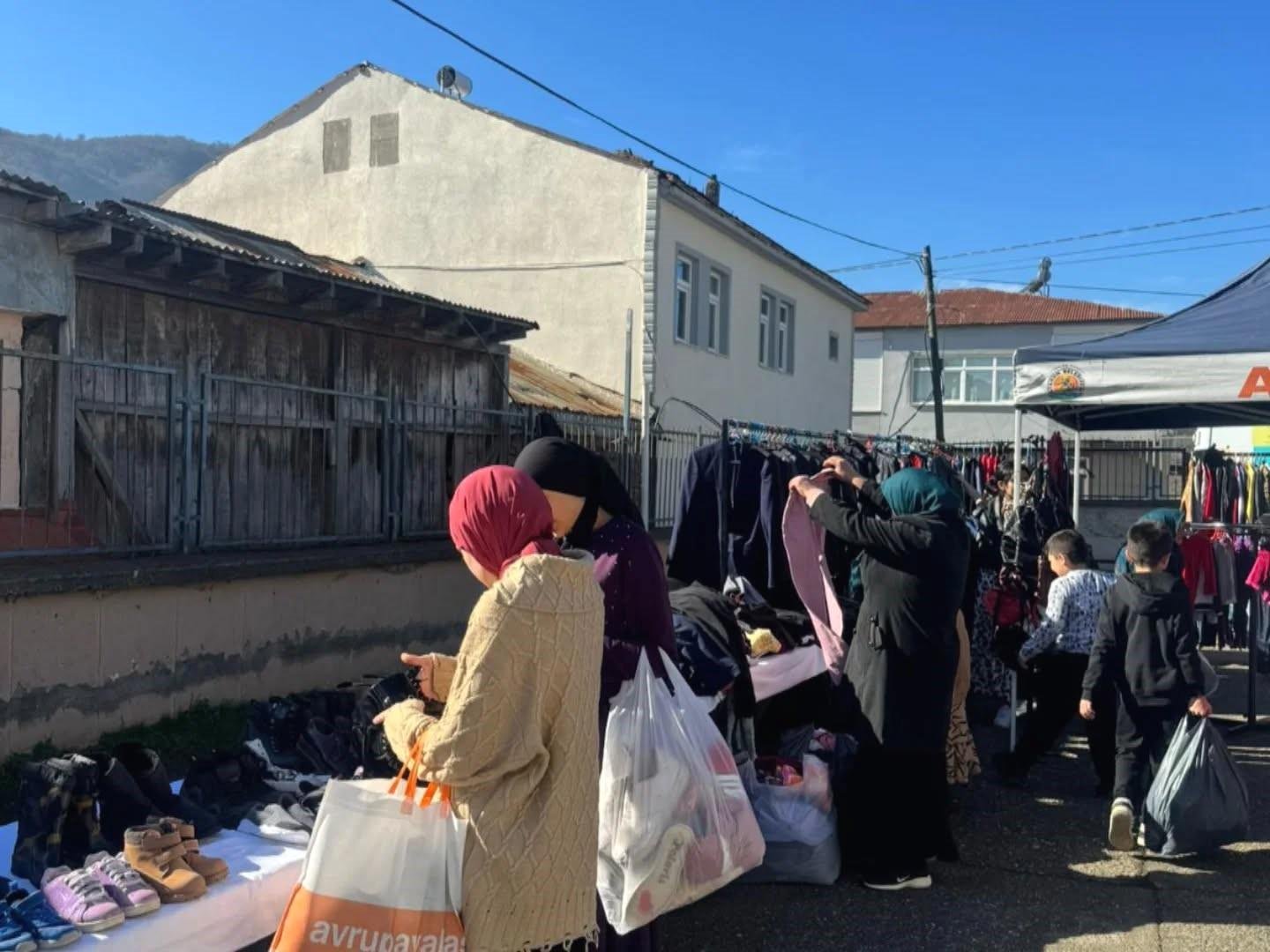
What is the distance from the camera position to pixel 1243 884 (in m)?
4.71

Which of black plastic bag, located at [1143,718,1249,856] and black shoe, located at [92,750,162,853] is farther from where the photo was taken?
black plastic bag, located at [1143,718,1249,856]

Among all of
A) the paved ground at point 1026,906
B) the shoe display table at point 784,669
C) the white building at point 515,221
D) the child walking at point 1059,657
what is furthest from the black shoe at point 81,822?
the white building at point 515,221

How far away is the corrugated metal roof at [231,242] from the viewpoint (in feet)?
24.9

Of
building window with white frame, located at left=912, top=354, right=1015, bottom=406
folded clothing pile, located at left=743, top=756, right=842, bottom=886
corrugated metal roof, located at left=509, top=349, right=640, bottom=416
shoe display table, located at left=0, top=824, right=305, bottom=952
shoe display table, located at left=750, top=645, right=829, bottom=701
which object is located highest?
building window with white frame, located at left=912, top=354, right=1015, bottom=406

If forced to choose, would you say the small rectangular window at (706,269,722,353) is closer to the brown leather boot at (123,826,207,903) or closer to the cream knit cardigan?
the brown leather boot at (123,826,207,903)

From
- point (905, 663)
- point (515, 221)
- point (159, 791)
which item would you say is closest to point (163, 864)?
point (159, 791)

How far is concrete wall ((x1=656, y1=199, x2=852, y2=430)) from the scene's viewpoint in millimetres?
16141

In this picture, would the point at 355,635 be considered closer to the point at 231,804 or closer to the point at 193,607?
the point at 193,607

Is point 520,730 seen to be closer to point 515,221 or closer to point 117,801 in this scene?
point 117,801

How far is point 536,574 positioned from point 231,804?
→ 187 cm

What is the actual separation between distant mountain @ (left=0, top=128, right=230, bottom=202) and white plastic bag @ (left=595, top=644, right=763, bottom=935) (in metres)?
123

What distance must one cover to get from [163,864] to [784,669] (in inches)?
118

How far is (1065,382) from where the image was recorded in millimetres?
6668

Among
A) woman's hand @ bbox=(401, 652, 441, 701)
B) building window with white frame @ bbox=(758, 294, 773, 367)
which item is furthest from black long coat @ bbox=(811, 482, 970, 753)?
building window with white frame @ bbox=(758, 294, 773, 367)
